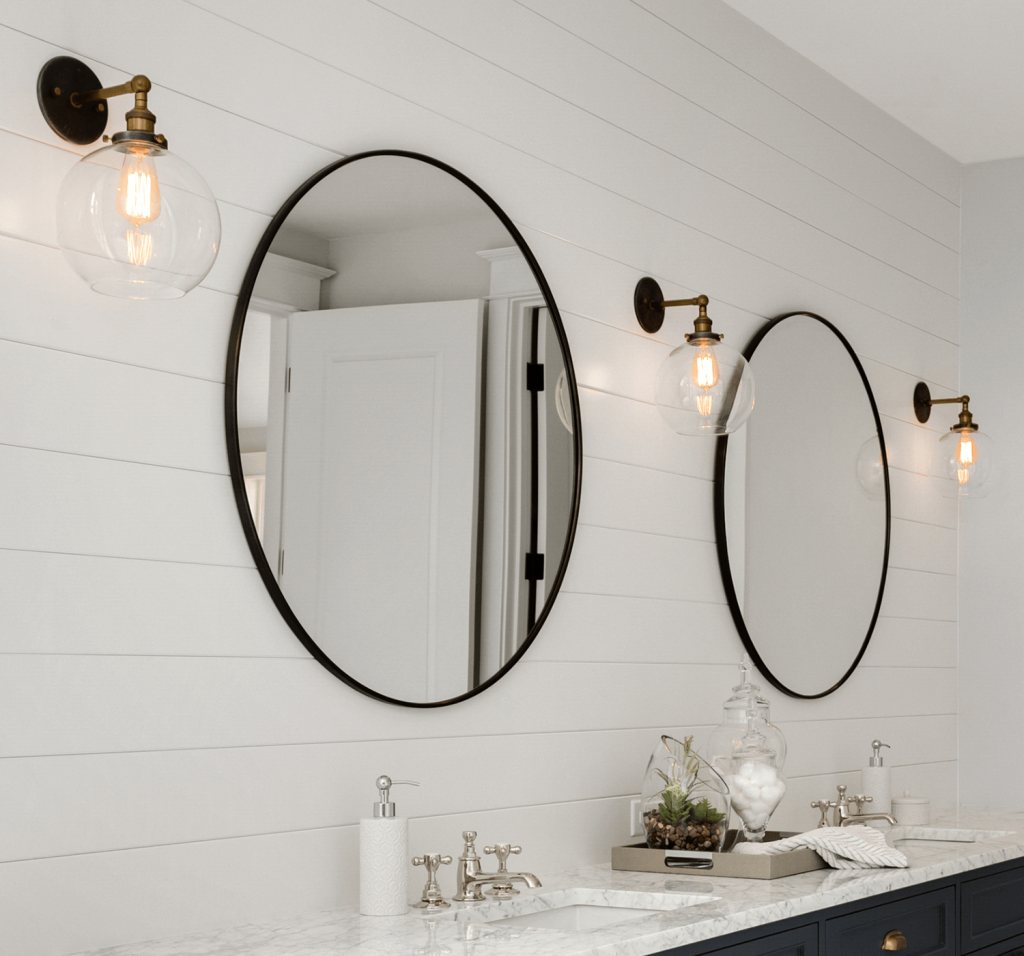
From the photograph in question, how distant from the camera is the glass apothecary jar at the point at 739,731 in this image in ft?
8.18

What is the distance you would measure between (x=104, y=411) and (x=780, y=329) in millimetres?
1900

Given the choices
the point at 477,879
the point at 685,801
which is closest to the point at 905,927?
the point at 685,801

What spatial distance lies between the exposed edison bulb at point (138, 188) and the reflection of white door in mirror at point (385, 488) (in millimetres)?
459

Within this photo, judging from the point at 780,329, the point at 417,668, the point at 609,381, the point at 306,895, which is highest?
the point at 780,329

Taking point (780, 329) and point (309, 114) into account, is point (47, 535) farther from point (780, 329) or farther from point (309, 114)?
point (780, 329)

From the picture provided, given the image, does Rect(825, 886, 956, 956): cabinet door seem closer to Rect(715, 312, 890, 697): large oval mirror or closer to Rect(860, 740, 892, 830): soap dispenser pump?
Rect(860, 740, 892, 830): soap dispenser pump

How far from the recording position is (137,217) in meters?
1.52

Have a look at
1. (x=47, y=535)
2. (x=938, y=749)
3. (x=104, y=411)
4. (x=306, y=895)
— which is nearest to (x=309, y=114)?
(x=104, y=411)

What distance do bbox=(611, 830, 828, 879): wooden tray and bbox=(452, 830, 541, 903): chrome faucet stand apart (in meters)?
0.38

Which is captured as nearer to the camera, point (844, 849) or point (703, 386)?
point (844, 849)

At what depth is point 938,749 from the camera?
12.4 ft

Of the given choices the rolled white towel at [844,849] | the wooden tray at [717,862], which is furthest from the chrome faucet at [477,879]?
the rolled white towel at [844,849]

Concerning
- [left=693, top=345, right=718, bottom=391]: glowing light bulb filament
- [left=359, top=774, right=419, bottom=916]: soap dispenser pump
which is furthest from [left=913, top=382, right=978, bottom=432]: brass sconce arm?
[left=359, top=774, right=419, bottom=916]: soap dispenser pump

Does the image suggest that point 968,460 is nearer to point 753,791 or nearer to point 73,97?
point 753,791
